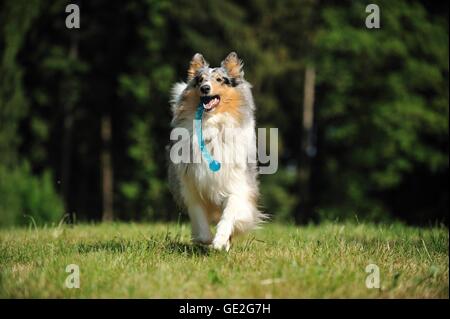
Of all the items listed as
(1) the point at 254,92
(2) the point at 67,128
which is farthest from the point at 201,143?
(2) the point at 67,128

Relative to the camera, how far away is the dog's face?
6641mm

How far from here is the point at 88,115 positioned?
24.4 m

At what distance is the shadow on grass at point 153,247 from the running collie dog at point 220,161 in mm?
207

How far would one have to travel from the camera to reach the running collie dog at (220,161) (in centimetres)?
648

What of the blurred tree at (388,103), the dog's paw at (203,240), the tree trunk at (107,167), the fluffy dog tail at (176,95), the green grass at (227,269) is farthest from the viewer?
the tree trunk at (107,167)

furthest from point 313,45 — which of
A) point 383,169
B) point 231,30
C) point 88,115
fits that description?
point 88,115

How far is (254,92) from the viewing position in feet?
72.9

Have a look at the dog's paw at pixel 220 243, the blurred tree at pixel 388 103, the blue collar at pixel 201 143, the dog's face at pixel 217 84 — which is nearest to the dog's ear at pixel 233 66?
the dog's face at pixel 217 84

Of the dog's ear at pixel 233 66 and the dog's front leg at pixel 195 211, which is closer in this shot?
the dog's front leg at pixel 195 211

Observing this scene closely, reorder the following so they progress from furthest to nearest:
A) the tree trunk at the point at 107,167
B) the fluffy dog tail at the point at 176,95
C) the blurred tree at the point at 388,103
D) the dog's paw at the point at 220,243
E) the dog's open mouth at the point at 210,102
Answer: the tree trunk at the point at 107,167
the blurred tree at the point at 388,103
the fluffy dog tail at the point at 176,95
the dog's open mouth at the point at 210,102
the dog's paw at the point at 220,243

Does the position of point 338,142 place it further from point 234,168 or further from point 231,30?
point 234,168

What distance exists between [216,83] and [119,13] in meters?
18.4

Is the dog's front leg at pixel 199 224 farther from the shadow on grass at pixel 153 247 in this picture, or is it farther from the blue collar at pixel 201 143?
the blue collar at pixel 201 143

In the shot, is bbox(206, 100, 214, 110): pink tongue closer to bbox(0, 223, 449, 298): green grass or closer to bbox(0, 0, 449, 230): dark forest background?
bbox(0, 223, 449, 298): green grass
